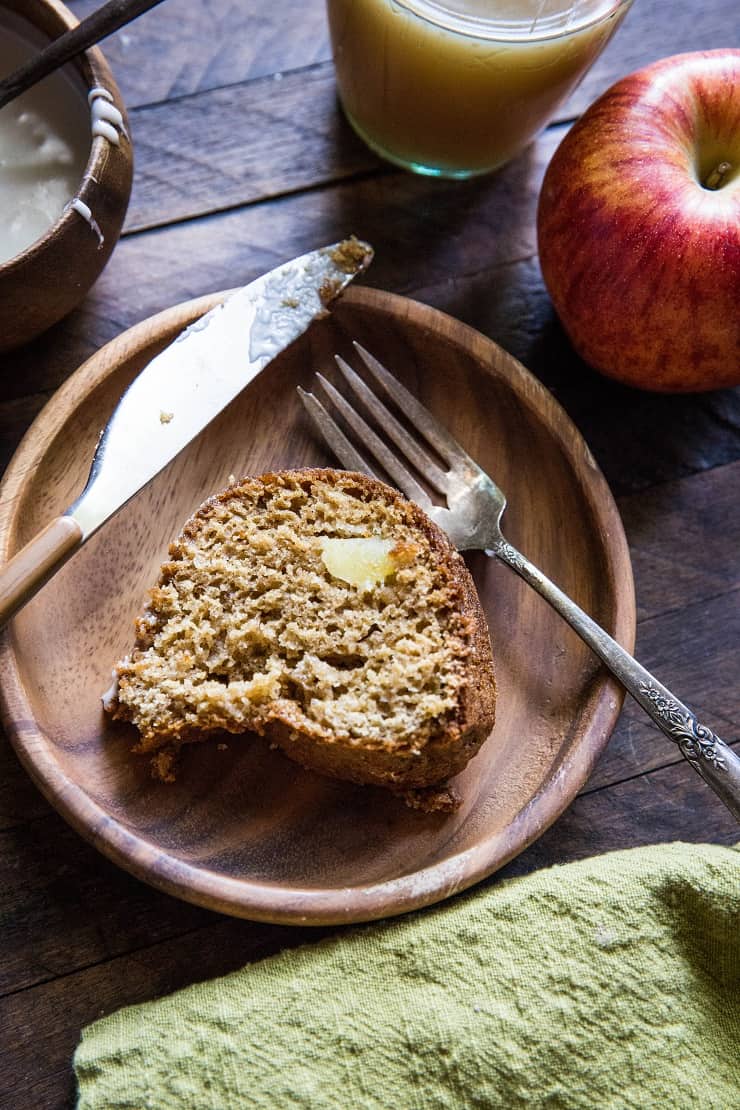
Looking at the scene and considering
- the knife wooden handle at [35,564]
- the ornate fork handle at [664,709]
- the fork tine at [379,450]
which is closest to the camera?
the knife wooden handle at [35,564]

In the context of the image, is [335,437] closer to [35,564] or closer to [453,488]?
[453,488]

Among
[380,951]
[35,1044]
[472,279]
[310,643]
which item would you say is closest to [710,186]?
[472,279]

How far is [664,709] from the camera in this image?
1555 mm

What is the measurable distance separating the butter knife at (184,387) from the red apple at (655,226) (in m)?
0.36

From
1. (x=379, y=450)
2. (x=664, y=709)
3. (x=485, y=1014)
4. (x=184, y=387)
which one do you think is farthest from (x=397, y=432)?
(x=485, y=1014)

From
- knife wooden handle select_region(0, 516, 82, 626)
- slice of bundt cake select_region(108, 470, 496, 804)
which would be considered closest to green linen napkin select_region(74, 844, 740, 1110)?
slice of bundt cake select_region(108, 470, 496, 804)

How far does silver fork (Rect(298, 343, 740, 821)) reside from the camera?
1562 millimetres

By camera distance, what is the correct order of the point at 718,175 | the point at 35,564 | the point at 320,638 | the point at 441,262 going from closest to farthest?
the point at 35,564 < the point at 320,638 < the point at 718,175 < the point at 441,262

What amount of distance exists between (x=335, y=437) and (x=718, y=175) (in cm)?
77

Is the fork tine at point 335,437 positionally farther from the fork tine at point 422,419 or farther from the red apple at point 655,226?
the red apple at point 655,226

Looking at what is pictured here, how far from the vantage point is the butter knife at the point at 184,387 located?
1.42 metres

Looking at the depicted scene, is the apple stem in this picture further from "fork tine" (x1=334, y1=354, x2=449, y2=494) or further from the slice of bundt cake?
the slice of bundt cake

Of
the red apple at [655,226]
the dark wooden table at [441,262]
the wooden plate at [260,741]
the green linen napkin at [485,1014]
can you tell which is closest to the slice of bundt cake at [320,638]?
the wooden plate at [260,741]

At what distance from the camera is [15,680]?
1482 mm
